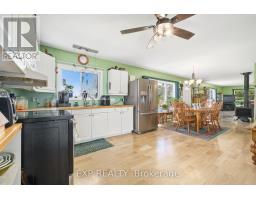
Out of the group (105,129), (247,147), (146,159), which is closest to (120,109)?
(105,129)

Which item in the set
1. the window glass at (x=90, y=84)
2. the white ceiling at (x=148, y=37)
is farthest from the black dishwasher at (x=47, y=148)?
the window glass at (x=90, y=84)

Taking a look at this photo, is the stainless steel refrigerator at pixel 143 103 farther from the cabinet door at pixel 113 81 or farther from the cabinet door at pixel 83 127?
the cabinet door at pixel 83 127

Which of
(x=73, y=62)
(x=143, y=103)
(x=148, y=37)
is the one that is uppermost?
(x=148, y=37)

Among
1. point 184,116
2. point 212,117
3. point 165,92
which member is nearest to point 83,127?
point 184,116

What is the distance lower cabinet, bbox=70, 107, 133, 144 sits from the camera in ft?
10.2

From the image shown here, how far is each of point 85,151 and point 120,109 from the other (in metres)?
1.52

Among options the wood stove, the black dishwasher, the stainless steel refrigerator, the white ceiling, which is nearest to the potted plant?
the white ceiling

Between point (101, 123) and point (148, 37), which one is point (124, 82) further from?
point (148, 37)

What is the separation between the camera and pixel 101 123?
3486 mm

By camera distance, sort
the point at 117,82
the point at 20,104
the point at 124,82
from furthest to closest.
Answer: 1. the point at 124,82
2. the point at 117,82
3. the point at 20,104

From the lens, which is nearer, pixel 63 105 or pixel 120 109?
pixel 63 105

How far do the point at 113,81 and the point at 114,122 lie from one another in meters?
1.24
